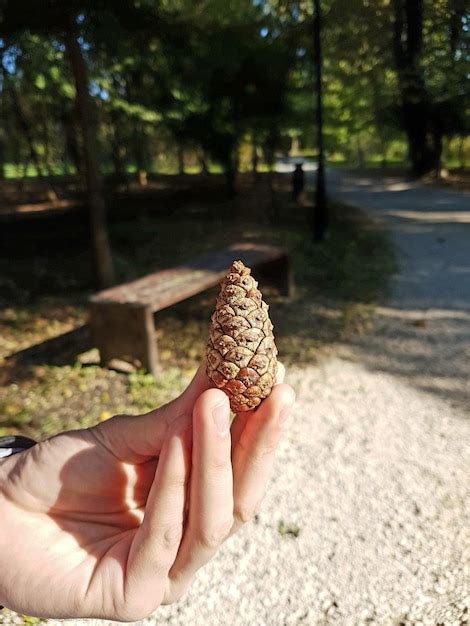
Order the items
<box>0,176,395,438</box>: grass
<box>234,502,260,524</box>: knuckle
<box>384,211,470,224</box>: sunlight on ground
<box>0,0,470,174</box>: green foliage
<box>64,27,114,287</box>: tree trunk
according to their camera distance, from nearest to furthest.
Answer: <box>234,502,260,524</box>: knuckle < <box>0,0,470,174</box>: green foliage < <box>0,176,395,438</box>: grass < <box>64,27,114,287</box>: tree trunk < <box>384,211,470,224</box>: sunlight on ground

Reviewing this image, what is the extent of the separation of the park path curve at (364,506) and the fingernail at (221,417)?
5.55 ft

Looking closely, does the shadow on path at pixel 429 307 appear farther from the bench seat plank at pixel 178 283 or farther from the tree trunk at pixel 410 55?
the tree trunk at pixel 410 55

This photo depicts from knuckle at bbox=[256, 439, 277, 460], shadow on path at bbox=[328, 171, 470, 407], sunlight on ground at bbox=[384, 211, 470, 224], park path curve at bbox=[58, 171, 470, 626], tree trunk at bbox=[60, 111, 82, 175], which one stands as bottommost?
park path curve at bbox=[58, 171, 470, 626]

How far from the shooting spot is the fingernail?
4.62 feet

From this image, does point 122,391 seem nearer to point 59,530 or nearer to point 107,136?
point 59,530

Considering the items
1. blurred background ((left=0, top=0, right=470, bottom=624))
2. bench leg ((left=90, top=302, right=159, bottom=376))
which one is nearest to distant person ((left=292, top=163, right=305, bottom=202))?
blurred background ((left=0, top=0, right=470, bottom=624))

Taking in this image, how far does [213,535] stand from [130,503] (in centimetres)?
55

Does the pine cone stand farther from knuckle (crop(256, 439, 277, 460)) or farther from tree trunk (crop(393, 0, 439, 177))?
tree trunk (crop(393, 0, 439, 177))

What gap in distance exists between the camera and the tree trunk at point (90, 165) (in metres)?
7.29

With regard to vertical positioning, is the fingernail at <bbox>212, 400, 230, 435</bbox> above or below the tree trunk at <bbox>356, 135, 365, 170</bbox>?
below

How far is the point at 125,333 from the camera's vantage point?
5062mm

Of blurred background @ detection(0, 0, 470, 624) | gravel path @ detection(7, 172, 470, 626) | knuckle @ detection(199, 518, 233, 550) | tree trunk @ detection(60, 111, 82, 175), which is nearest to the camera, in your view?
knuckle @ detection(199, 518, 233, 550)

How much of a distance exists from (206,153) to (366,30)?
44.2ft

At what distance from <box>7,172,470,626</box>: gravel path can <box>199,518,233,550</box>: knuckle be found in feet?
4.35
